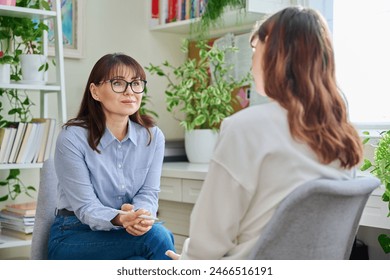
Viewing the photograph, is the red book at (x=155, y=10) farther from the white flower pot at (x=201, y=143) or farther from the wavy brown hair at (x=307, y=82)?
the wavy brown hair at (x=307, y=82)

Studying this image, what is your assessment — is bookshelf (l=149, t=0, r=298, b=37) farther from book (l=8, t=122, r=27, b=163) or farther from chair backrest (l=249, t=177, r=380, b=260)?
chair backrest (l=249, t=177, r=380, b=260)

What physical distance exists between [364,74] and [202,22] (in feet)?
3.07

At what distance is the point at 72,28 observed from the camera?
136 inches

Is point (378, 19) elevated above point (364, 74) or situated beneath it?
elevated above

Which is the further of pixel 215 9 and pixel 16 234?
pixel 215 9

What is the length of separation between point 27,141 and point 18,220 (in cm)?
38

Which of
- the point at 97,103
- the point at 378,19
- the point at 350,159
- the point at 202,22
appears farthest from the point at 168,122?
the point at 350,159

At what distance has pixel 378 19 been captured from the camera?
3.01 metres

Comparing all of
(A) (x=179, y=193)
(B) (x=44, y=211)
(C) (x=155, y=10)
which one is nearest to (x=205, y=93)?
(A) (x=179, y=193)

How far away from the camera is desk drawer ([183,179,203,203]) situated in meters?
2.98

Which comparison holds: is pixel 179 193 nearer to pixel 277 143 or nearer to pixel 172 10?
pixel 172 10

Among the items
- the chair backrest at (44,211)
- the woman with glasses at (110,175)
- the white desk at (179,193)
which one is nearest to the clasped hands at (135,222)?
the woman with glasses at (110,175)

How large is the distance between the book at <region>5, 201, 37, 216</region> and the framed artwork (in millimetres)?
864

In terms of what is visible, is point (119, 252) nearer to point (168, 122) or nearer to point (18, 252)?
point (18, 252)
